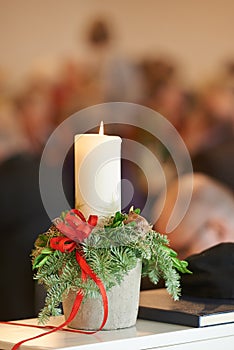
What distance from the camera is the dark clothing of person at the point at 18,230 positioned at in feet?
4.57

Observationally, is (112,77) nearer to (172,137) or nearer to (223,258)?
(172,137)

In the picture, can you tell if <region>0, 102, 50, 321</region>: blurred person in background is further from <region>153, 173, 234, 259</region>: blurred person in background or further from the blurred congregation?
<region>153, 173, 234, 259</region>: blurred person in background

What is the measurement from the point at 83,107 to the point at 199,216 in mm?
347

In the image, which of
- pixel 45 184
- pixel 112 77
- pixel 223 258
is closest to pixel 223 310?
pixel 223 258

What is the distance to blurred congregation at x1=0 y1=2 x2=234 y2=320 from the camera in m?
1.39

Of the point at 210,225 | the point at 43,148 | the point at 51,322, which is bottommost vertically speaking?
the point at 51,322

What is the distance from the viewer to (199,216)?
1646 mm

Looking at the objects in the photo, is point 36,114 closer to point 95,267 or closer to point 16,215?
point 16,215

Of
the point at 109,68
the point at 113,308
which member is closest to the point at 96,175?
the point at 113,308

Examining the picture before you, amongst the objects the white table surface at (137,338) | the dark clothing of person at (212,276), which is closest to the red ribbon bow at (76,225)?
the white table surface at (137,338)

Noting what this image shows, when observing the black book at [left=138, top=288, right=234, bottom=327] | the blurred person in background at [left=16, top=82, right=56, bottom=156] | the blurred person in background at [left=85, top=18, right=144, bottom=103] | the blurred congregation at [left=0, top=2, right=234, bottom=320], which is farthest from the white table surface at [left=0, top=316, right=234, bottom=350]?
the blurred person in background at [left=85, top=18, right=144, bottom=103]

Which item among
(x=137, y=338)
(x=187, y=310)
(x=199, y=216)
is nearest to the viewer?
(x=137, y=338)

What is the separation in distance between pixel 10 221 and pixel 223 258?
358 mm

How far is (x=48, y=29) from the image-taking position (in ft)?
4.70
